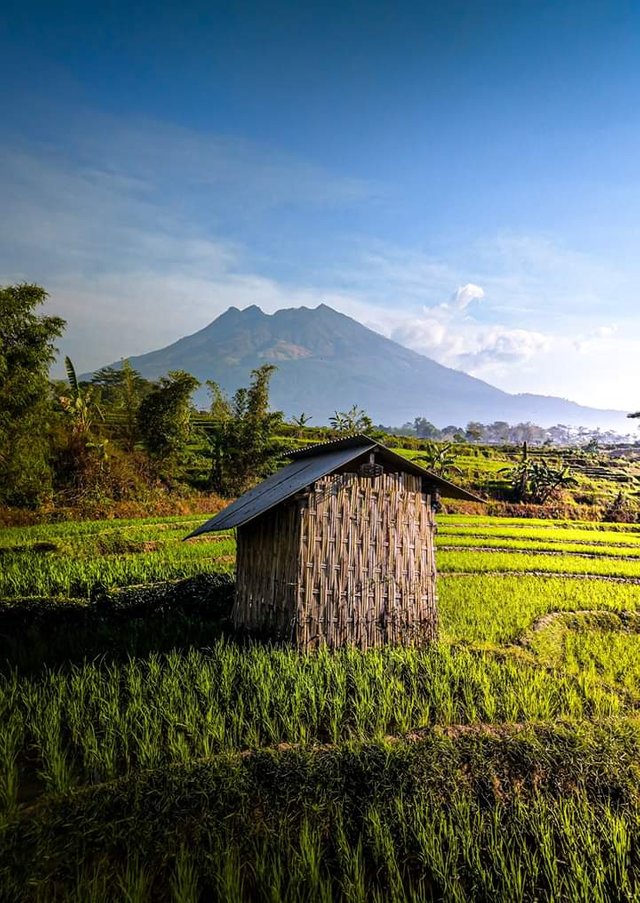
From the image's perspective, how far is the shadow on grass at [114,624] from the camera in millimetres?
7266

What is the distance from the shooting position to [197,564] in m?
13.7

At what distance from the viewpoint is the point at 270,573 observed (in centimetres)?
797

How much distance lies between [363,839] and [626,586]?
11.8 metres

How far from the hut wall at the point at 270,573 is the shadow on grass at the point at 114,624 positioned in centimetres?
57

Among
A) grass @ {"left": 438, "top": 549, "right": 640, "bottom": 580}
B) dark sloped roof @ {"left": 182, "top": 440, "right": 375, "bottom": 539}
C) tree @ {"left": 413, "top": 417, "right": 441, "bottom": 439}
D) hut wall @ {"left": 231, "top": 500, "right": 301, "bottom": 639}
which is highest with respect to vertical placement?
tree @ {"left": 413, "top": 417, "right": 441, "bottom": 439}

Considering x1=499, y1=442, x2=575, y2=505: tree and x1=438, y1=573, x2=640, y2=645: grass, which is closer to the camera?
x1=438, y1=573, x2=640, y2=645: grass

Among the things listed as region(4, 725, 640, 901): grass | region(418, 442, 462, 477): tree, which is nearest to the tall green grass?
region(4, 725, 640, 901): grass

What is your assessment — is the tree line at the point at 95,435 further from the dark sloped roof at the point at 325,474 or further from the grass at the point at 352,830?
the grass at the point at 352,830

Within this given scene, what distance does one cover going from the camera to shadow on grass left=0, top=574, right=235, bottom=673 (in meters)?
7.27

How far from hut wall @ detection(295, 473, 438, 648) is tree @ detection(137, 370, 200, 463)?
1920cm

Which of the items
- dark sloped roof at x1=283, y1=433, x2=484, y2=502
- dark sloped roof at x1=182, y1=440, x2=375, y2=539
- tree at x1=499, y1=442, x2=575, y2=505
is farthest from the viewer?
tree at x1=499, y1=442, x2=575, y2=505

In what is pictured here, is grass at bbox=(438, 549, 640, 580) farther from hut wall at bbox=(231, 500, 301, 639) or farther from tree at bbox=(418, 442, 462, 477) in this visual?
tree at bbox=(418, 442, 462, 477)

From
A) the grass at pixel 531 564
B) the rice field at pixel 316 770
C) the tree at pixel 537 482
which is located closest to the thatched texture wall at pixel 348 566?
the rice field at pixel 316 770

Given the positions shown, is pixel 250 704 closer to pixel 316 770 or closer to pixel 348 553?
pixel 316 770
